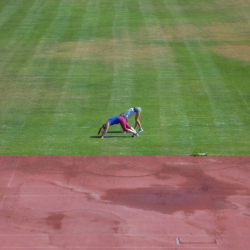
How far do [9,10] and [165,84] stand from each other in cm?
2070

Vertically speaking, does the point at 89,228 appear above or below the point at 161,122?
above

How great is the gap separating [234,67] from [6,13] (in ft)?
74.3

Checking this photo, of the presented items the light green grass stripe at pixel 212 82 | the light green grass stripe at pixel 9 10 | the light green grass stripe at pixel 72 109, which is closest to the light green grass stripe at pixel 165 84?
the light green grass stripe at pixel 212 82

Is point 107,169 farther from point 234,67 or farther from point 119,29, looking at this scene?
point 119,29

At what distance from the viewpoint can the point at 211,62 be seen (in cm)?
2680

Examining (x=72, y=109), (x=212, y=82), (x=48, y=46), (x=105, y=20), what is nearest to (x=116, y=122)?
(x=72, y=109)

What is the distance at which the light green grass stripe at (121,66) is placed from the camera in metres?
21.6

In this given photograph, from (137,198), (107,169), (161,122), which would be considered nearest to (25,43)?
(161,122)

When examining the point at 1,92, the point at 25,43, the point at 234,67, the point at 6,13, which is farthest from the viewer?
the point at 6,13

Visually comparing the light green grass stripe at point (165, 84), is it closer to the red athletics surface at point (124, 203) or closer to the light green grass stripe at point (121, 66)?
the light green grass stripe at point (121, 66)

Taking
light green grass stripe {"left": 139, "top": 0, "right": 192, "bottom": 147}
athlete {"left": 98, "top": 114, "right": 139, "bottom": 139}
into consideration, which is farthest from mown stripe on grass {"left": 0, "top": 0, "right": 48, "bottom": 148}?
light green grass stripe {"left": 139, "top": 0, "right": 192, "bottom": 147}

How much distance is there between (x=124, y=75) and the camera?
82.7 feet

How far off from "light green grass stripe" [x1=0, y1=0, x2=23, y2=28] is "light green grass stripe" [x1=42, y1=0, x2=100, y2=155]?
8.15 meters

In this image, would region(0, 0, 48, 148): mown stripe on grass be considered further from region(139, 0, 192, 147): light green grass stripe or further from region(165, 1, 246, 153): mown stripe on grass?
region(165, 1, 246, 153): mown stripe on grass
